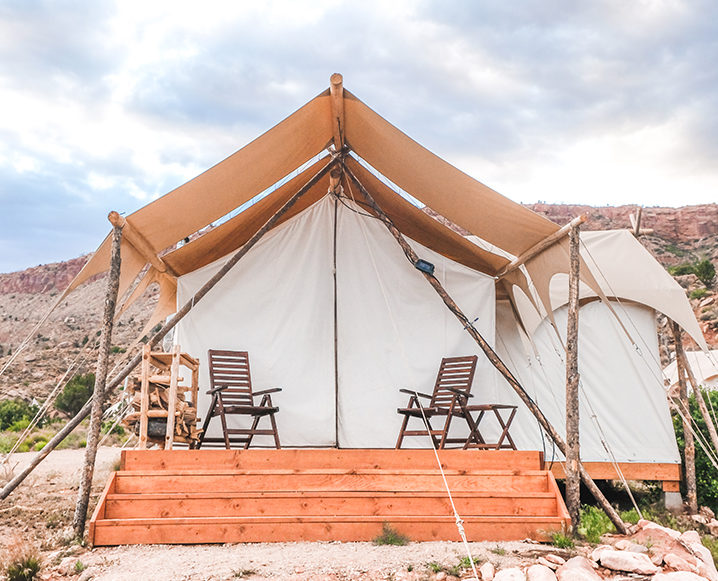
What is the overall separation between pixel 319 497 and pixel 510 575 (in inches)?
42.8

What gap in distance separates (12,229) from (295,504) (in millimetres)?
82811

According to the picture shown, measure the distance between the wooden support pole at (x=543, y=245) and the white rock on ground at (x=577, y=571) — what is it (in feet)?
5.95

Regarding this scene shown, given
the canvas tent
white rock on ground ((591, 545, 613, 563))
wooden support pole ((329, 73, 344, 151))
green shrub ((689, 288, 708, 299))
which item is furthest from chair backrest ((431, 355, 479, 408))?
green shrub ((689, 288, 708, 299))

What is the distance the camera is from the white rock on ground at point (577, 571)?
2.40 m

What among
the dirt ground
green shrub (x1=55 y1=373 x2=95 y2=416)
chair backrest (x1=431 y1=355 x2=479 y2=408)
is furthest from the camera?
green shrub (x1=55 y1=373 x2=95 y2=416)

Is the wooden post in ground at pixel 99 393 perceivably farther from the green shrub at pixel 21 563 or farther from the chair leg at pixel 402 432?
the chair leg at pixel 402 432

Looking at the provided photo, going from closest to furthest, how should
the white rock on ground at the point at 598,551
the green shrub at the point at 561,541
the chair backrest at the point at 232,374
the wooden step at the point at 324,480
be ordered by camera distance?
1. the white rock on ground at the point at 598,551
2. the green shrub at the point at 561,541
3. the wooden step at the point at 324,480
4. the chair backrest at the point at 232,374

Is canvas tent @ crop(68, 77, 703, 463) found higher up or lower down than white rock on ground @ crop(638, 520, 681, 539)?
higher up

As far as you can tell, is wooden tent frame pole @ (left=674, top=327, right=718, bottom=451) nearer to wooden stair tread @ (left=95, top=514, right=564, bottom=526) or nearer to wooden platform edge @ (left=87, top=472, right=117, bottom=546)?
wooden stair tread @ (left=95, top=514, right=564, bottom=526)

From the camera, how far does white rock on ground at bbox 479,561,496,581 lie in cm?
248

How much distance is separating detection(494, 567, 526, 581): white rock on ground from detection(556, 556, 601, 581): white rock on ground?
16cm

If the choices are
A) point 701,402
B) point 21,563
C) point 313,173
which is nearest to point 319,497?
point 21,563

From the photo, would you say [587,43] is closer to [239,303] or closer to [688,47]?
[688,47]

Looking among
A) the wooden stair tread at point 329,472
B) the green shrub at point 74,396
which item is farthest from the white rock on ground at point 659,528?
the green shrub at point 74,396
